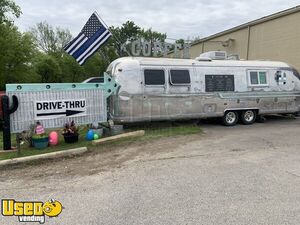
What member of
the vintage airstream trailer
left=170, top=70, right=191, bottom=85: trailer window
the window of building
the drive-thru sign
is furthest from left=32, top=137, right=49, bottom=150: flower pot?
the window of building

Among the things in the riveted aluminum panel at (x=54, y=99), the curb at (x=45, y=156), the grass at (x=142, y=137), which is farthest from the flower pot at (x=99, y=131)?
the curb at (x=45, y=156)

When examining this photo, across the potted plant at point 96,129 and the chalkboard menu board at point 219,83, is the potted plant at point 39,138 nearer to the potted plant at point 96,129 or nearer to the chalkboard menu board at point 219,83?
the potted plant at point 96,129

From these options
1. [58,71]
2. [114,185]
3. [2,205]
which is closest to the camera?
[2,205]

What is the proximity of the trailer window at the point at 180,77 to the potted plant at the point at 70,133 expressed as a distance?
404cm

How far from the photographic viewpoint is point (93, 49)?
34.4 feet

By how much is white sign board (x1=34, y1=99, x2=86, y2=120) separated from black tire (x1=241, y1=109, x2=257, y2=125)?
6895 mm

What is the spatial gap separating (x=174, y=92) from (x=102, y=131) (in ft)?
10.1

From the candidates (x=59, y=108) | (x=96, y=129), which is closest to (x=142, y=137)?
(x=96, y=129)

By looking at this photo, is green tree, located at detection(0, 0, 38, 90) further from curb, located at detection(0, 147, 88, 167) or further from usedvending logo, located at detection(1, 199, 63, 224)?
usedvending logo, located at detection(1, 199, 63, 224)

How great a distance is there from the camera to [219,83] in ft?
37.8

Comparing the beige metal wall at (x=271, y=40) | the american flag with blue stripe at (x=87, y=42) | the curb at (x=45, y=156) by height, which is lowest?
the curb at (x=45, y=156)

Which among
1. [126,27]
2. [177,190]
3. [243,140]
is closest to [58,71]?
[126,27]

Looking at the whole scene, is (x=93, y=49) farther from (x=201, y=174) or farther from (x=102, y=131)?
(x=201, y=174)

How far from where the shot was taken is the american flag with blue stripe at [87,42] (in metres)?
10.4
